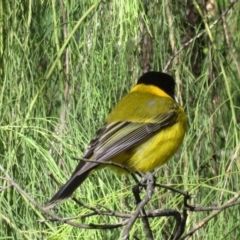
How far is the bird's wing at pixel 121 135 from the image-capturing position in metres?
2.69

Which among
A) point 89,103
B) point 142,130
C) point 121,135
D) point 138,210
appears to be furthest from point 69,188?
point 142,130

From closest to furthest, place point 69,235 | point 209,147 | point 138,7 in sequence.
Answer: point 69,235
point 138,7
point 209,147

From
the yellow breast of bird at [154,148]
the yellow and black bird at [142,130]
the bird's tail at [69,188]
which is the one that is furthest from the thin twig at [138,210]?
the yellow breast of bird at [154,148]

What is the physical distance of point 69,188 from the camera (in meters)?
2.37

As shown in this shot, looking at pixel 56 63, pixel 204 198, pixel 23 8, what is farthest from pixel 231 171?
pixel 23 8

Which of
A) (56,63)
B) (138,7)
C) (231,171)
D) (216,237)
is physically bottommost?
(216,237)

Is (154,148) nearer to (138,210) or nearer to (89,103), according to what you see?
(89,103)

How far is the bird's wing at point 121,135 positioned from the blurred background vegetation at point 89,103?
0.04m

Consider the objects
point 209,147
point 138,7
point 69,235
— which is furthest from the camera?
point 209,147

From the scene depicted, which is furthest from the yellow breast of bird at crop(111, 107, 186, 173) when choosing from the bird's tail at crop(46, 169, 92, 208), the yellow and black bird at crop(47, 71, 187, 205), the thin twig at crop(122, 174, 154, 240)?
the thin twig at crop(122, 174, 154, 240)

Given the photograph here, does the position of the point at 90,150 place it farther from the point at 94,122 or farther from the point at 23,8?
the point at 23,8

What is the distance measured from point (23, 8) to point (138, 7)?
0.40 meters

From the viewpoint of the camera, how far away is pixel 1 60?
8.71 ft

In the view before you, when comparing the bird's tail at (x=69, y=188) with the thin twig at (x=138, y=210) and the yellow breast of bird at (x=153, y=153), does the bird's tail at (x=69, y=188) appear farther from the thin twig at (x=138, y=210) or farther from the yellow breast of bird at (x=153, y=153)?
the yellow breast of bird at (x=153, y=153)
